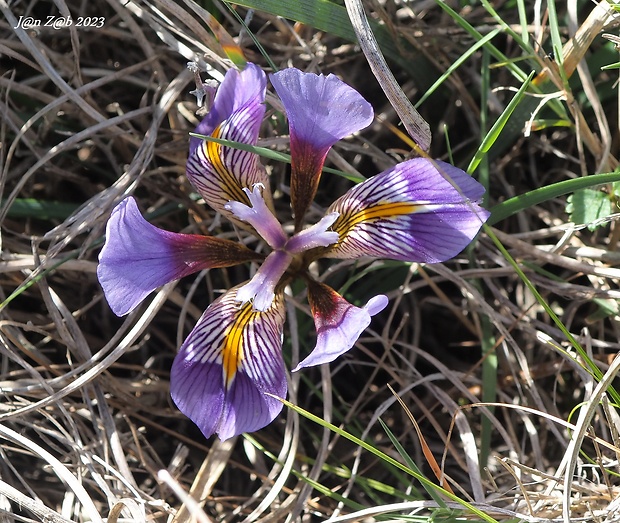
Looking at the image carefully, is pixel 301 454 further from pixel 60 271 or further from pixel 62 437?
pixel 60 271

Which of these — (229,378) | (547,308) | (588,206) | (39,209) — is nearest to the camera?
(547,308)

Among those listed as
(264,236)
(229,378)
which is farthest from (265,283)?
(229,378)

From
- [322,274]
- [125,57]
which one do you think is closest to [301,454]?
[322,274]

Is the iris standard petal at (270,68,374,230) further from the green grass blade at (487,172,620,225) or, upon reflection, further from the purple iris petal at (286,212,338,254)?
the green grass blade at (487,172,620,225)

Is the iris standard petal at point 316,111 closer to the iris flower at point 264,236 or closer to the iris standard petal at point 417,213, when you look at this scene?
the iris flower at point 264,236

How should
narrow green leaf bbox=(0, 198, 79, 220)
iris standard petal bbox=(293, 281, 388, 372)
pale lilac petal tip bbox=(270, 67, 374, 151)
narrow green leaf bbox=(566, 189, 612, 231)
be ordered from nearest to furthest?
iris standard petal bbox=(293, 281, 388, 372), pale lilac petal tip bbox=(270, 67, 374, 151), narrow green leaf bbox=(566, 189, 612, 231), narrow green leaf bbox=(0, 198, 79, 220)

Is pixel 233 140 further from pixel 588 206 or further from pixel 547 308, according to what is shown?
pixel 588 206

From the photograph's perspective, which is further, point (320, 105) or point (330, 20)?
point (330, 20)

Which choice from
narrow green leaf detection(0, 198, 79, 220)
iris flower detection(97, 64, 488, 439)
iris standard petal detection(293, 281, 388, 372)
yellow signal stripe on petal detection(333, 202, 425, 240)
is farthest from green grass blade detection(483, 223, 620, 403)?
narrow green leaf detection(0, 198, 79, 220)
